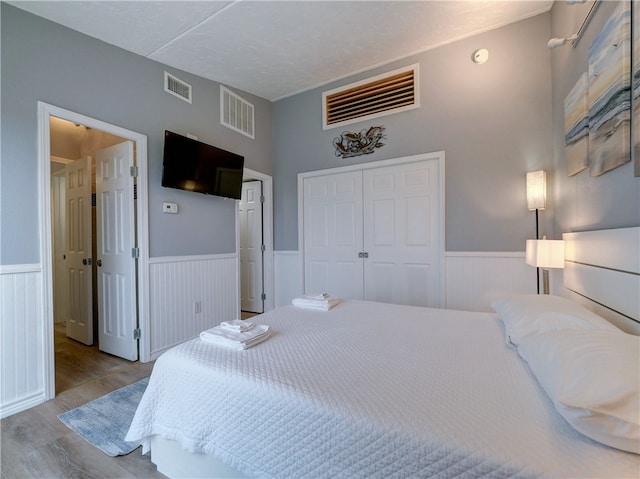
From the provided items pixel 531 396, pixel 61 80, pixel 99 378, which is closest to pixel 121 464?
pixel 99 378

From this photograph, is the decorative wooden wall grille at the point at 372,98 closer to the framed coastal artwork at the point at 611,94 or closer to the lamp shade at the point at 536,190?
the lamp shade at the point at 536,190

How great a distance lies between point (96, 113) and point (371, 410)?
3007 millimetres

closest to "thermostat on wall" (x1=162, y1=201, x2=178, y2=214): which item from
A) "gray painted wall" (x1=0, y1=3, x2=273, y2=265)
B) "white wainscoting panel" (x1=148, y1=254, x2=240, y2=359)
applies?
"gray painted wall" (x1=0, y1=3, x2=273, y2=265)

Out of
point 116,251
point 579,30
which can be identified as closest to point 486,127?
point 579,30

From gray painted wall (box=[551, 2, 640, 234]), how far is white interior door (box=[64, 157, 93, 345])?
14.0 feet

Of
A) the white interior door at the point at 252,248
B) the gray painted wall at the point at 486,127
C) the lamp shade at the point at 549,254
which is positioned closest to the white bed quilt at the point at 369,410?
the lamp shade at the point at 549,254

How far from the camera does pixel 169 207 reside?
2887 mm

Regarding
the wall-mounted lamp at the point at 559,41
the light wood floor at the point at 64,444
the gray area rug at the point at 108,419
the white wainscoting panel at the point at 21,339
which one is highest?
the wall-mounted lamp at the point at 559,41

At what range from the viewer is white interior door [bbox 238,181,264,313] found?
4.21 m

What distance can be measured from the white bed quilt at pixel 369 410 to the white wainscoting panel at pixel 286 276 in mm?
2351

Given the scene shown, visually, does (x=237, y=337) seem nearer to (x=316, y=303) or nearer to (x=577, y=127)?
(x=316, y=303)

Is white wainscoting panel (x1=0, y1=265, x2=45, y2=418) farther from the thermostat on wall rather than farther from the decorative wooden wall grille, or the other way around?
the decorative wooden wall grille

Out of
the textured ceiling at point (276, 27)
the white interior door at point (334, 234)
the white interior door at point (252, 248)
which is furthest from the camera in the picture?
the white interior door at point (252, 248)

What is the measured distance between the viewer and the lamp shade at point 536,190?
92.6 inches
